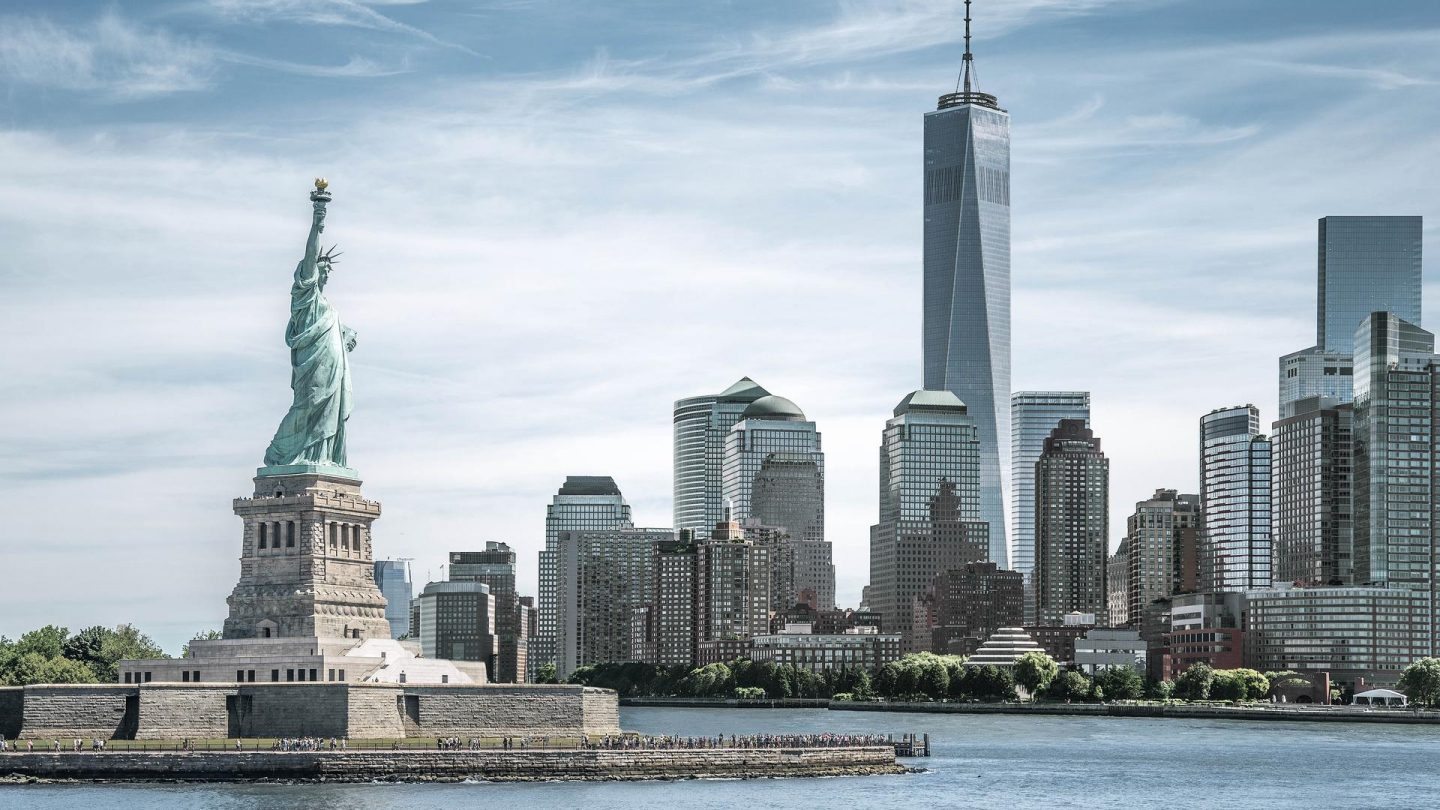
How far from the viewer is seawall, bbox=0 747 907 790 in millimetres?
124625

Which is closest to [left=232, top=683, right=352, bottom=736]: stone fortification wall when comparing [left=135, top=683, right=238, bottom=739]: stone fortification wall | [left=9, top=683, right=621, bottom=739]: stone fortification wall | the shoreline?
[left=9, top=683, right=621, bottom=739]: stone fortification wall

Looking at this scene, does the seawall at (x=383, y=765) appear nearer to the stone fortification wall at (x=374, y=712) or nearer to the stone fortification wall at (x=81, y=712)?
the stone fortification wall at (x=374, y=712)

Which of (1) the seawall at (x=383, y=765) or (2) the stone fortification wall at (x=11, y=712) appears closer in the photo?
(1) the seawall at (x=383, y=765)

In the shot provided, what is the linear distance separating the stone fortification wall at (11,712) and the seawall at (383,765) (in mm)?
8377

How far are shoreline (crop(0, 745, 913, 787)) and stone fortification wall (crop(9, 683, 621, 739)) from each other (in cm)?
654

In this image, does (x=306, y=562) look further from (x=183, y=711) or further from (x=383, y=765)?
(x=383, y=765)

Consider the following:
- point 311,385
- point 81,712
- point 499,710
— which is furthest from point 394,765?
point 311,385

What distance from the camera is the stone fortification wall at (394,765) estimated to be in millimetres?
124625

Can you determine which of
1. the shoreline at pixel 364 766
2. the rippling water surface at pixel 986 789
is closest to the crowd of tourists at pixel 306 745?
the shoreline at pixel 364 766

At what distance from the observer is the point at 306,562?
14725 centimetres

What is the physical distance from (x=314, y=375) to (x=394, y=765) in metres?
35.9

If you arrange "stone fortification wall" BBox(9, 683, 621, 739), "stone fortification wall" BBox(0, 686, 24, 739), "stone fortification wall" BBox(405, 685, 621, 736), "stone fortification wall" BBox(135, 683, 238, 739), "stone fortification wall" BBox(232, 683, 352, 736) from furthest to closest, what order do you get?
"stone fortification wall" BBox(405, 685, 621, 736), "stone fortification wall" BBox(0, 686, 24, 739), "stone fortification wall" BBox(135, 683, 238, 739), "stone fortification wall" BBox(9, 683, 621, 739), "stone fortification wall" BBox(232, 683, 352, 736)

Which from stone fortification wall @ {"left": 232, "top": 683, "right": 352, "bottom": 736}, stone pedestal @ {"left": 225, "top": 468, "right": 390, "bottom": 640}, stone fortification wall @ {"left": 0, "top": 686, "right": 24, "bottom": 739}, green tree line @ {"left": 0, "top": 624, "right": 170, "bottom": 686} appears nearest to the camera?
stone fortification wall @ {"left": 232, "top": 683, "right": 352, "bottom": 736}

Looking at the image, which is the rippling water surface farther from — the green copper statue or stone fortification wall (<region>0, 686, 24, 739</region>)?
the green copper statue
